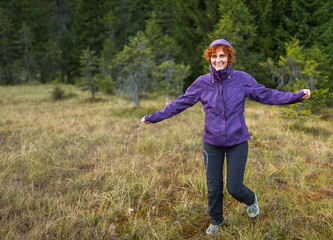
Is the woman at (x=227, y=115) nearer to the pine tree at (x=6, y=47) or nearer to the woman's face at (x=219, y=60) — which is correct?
the woman's face at (x=219, y=60)

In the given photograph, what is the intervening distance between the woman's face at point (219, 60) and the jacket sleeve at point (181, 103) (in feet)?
0.98

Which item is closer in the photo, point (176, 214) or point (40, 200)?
point (176, 214)

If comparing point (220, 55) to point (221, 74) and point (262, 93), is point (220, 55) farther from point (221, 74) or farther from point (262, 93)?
point (262, 93)

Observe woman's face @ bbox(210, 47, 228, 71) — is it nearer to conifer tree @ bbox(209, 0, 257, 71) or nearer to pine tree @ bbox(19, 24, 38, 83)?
conifer tree @ bbox(209, 0, 257, 71)

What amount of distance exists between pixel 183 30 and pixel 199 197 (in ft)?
51.9

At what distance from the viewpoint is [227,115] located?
2506 mm

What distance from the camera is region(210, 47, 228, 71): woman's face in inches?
101

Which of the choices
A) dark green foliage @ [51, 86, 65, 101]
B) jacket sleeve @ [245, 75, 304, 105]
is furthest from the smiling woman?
dark green foliage @ [51, 86, 65, 101]

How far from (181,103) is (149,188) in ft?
5.21

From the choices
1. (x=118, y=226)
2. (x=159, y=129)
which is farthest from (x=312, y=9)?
(x=118, y=226)

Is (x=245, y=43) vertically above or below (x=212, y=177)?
above

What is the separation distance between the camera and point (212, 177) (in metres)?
2.64

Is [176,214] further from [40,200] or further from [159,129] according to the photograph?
[159,129]

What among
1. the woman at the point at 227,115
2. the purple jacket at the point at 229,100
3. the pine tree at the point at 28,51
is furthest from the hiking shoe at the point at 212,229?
the pine tree at the point at 28,51
